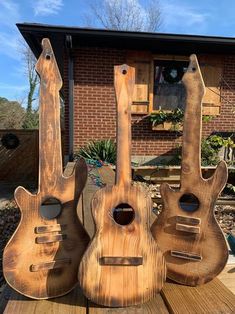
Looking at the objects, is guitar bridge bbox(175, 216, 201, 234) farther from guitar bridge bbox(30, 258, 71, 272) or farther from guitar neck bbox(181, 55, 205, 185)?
guitar bridge bbox(30, 258, 71, 272)

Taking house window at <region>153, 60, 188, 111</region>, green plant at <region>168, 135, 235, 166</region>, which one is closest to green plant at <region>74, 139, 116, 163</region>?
house window at <region>153, 60, 188, 111</region>

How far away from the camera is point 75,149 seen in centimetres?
795

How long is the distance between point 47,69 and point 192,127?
0.67 m

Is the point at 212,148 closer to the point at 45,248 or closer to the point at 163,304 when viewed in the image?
the point at 163,304

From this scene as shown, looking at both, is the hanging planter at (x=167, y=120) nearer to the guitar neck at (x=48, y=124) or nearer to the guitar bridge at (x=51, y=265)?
the guitar neck at (x=48, y=124)

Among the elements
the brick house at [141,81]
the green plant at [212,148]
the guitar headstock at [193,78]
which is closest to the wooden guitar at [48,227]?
the guitar headstock at [193,78]

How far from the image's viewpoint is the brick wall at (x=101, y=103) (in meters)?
7.85

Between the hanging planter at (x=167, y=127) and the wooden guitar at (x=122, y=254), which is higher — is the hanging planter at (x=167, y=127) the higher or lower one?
the higher one

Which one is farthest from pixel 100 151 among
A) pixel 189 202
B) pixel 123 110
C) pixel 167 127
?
pixel 123 110

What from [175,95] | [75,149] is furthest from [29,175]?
[175,95]

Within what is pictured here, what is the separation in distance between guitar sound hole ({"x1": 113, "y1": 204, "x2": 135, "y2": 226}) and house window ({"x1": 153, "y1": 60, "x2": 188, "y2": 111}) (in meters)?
7.02

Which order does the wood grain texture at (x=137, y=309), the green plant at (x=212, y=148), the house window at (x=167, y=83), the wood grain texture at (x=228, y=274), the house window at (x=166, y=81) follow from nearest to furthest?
the wood grain texture at (x=137, y=309) → the wood grain texture at (x=228, y=274) → the green plant at (x=212, y=148) → the house window at (x=166, y=81) → the house window at (x=167, y=83)

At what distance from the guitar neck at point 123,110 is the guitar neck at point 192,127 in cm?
25

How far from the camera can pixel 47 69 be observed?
1.39 metres
